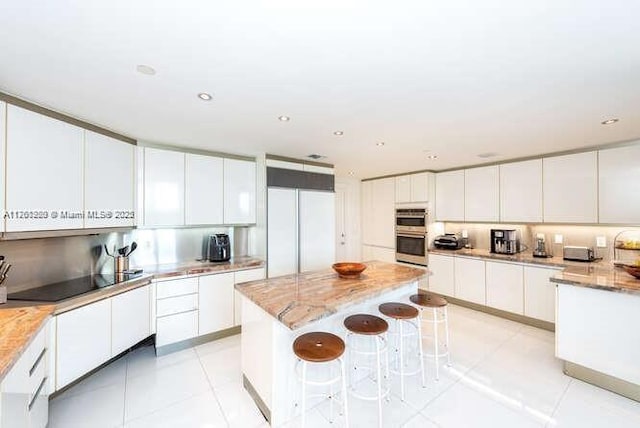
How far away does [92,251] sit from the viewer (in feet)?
8.39

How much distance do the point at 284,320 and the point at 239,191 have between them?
2331mm

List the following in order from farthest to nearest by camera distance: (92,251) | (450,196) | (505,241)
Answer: (450,196) → (505,241) → (92,251)

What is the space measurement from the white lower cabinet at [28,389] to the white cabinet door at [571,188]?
4.96m

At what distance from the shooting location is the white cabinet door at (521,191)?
134 inches

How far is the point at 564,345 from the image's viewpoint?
2254 mm

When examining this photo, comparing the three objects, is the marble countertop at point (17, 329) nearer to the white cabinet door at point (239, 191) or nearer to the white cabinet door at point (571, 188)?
the white cabinet door at point (239, 191)

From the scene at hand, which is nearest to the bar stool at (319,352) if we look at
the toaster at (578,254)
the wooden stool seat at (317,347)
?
the wooden stool seat at (317,347)

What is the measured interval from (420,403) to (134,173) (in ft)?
11.4

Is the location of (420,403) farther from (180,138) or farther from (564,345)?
(180,138)

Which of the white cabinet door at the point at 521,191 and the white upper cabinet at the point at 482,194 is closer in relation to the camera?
the white cabinet door at the point at 521,191

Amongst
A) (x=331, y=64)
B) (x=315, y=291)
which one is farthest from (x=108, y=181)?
(x=331, y=64)

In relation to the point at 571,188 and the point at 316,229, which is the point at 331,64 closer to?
the point at 316,229

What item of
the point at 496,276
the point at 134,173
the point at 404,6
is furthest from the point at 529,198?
the point at 134,173

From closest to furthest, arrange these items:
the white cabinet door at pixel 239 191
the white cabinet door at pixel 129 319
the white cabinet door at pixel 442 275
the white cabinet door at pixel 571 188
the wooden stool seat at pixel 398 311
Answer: the wooden stool seat at pixel 398 311
the white cabinet door at pixel 129 319
the white cabinet door at pixel 571 188
the white cabinet door at pixel 239 191
the white cabinet door at pixel 442 275
